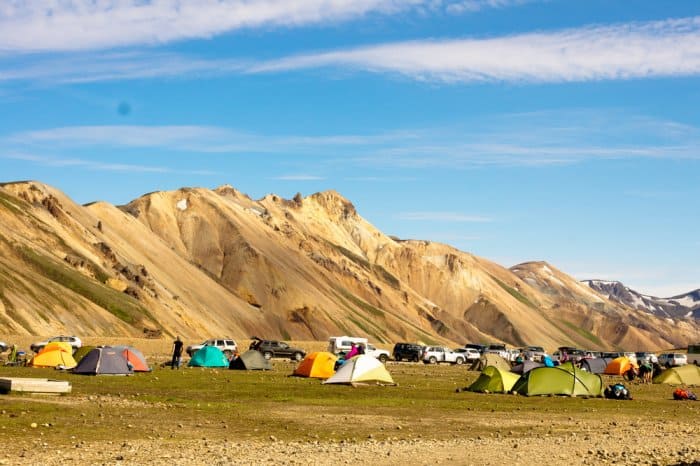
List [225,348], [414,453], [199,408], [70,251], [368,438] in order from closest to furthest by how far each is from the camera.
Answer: [414,453], [368,438], [199,408], [225,348], [70,251]

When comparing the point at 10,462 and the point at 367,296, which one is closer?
the point at 10,462

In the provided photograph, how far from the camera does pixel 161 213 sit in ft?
532

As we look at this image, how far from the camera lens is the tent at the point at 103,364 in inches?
1793

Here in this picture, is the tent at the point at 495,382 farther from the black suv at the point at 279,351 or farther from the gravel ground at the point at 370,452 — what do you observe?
the black suv at the point at 279,351

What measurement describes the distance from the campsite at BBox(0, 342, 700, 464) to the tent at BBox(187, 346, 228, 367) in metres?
16.0

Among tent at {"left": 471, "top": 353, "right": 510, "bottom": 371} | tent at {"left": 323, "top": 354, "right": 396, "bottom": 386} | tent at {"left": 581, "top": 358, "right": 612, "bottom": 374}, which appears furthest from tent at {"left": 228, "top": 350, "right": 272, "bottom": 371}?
tent at {"left": 581, "top": 358, "right": 612, "bottom": 374}

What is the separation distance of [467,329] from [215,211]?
2277 inches

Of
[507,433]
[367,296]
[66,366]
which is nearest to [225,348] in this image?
[66,366]

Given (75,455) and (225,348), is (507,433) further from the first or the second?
(225,348)

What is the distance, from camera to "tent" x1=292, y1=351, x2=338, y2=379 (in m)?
50.0

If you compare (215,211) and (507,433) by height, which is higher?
(215,211)

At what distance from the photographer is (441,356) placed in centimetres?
8319

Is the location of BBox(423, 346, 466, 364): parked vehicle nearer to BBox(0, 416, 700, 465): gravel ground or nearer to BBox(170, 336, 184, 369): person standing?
BBox(170, 336, 184, 369): person standing

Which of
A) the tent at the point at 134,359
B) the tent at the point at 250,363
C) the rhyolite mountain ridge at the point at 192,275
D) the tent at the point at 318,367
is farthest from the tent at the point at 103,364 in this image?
the rhyolite mountain ridge at the point at 192,275
